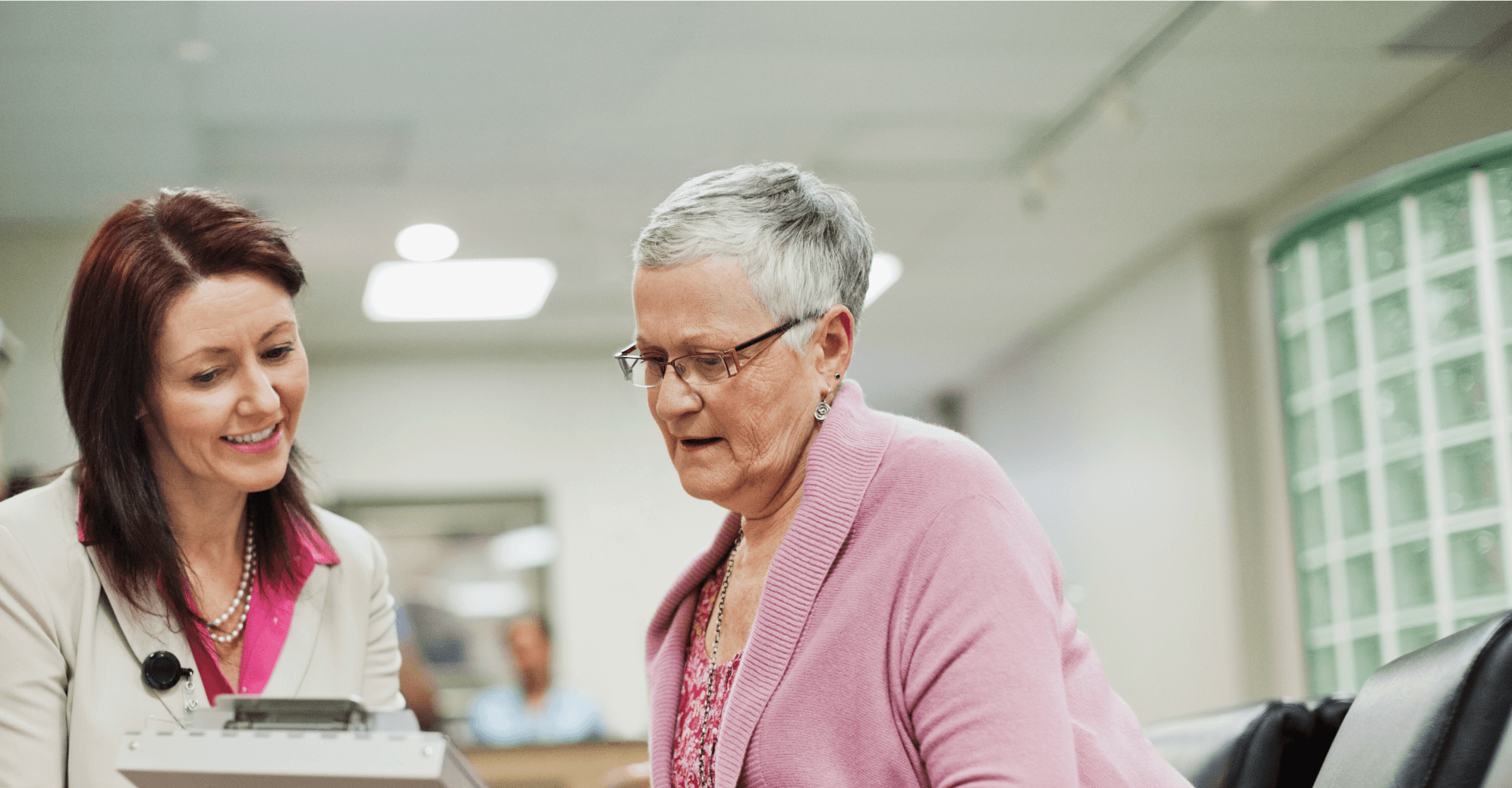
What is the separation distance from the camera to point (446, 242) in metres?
5.70

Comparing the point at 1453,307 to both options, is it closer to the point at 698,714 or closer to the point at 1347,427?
the point at 1347,427

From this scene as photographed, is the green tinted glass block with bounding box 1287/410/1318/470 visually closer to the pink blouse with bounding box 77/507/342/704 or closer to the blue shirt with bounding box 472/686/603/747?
the blue shirt with bounding box 472/686/603/747

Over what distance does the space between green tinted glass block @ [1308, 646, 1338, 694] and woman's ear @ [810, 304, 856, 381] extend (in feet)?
11.2

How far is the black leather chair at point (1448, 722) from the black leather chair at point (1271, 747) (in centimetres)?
28

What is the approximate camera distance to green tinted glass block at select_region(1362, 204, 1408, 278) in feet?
12.3

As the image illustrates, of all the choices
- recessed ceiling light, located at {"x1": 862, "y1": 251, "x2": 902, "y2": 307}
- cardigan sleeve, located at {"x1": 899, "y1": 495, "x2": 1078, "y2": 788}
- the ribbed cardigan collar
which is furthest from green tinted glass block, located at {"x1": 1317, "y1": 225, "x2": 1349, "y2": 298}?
cardigan sleeve, located at {"x1": 899, "y1": 495, "x2": 1078, "y2": 788}

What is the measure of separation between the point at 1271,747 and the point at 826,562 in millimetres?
673

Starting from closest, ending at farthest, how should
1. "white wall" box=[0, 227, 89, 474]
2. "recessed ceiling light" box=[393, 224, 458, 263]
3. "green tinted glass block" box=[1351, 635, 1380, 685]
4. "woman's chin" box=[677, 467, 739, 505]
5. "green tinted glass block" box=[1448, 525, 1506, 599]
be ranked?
"woman's chin" box=[677, 467, 739, 505], "green tinted glass block" box=[1448, 525, 1506, 599], "green tinted glass block" box=[1351, 635, 1380, 685], "white wall" box=[0, 227, 89, 474], "recessed ceiling light" box=[393, 224, 458, 263]

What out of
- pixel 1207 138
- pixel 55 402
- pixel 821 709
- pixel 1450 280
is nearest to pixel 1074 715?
pixel 821 709

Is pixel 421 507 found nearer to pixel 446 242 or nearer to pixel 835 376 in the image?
pixel 446 242

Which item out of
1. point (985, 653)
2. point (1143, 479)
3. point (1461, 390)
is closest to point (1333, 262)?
point (1461, 390)

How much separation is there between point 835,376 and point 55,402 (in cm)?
112

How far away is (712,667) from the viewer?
1360 millimetres

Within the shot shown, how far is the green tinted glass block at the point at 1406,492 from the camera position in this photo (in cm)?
373
